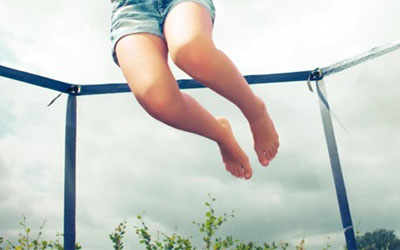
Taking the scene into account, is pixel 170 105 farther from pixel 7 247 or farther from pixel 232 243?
pixel 7 247

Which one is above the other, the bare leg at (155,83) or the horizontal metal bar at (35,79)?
the horizontal metal bar at (35,79)

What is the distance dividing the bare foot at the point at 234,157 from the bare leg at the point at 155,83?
0.24m

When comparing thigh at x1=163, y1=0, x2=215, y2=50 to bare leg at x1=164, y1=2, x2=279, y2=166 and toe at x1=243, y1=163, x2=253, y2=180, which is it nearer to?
bare leg at x1=164, y1=2, x2=279, y2=166

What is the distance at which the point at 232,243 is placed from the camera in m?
2.41

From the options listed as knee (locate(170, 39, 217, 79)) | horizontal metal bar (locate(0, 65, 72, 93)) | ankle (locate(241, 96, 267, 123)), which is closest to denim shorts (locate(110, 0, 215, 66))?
knee (locate(170, 39, 217, 79))

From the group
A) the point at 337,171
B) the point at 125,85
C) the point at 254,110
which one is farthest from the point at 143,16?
the point at 337,171

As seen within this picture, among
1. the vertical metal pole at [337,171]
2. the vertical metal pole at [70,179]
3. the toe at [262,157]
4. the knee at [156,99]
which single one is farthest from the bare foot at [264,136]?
the vertical metal pole at [70,179]

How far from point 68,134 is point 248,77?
35.2 inches

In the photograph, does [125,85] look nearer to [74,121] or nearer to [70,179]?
[74,121]

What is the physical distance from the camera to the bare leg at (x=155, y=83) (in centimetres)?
96

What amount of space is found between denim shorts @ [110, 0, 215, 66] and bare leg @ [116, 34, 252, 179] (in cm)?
2

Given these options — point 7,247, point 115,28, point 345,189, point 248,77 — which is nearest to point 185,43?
point 115,28

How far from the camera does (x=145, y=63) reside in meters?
0.97

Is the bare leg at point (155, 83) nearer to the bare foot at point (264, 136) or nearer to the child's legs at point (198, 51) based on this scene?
the child's legs at point (198, 51)
